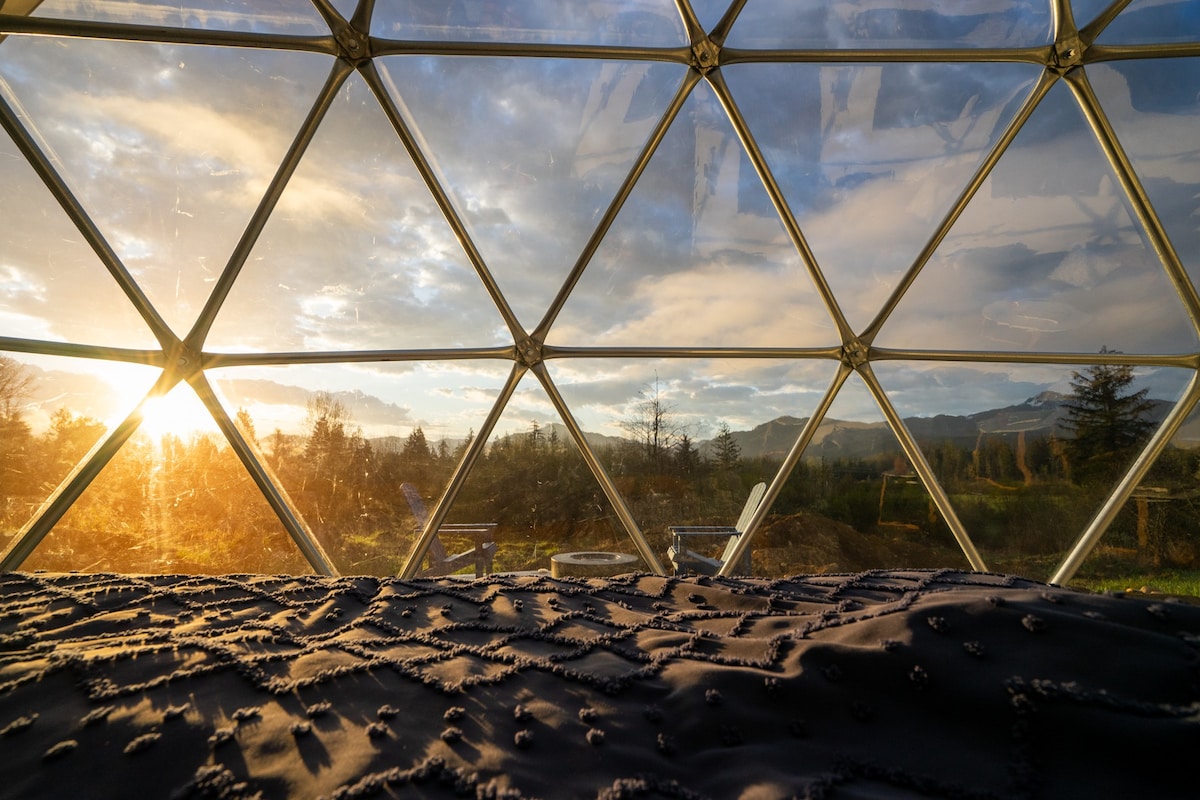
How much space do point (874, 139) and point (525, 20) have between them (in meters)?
3.57

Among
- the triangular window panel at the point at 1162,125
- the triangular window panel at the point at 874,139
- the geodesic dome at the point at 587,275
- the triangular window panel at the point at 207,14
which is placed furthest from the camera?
the triangular window panel at the point at 874,139

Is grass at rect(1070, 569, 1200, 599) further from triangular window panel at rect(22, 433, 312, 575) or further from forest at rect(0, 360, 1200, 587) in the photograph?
triangular window panel at rect(22, 433, 312, 575)

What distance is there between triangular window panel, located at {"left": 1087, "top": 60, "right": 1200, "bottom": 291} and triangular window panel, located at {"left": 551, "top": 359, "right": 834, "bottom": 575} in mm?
3483

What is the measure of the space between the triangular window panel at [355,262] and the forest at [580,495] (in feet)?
3.00

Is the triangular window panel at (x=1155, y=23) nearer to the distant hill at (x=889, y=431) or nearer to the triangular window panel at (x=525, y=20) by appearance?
the distant hill at (x=889, y=431)

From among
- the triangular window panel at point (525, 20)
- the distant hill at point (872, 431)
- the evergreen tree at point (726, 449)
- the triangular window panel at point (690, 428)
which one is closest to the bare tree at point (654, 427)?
the triangular window panel at point (690, 428)

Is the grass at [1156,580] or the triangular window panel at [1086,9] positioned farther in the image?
the grass at [1156,580]

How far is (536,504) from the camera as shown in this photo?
6.22 m

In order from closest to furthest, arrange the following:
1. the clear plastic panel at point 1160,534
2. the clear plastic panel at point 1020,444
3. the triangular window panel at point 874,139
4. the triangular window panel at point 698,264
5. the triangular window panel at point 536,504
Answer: the triangular window panel at point 874,139, the triangular window panel at point 698,264, the clear plastic panel at point 1160,534, the clear plastic panel at point 1020,444, the triangular window panel at point 536,504

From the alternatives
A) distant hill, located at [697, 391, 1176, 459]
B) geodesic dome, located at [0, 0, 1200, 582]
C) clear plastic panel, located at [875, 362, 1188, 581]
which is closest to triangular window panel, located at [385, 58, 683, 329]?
geodesic dome, located at [0, 0, 1200, 582]

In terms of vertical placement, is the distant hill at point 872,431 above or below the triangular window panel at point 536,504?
above

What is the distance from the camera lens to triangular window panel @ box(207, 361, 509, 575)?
5613 millimetres

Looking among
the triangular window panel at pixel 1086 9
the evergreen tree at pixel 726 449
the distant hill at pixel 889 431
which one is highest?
the triangular window panel at pixel 1086 9

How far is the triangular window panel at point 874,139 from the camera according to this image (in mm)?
5055
